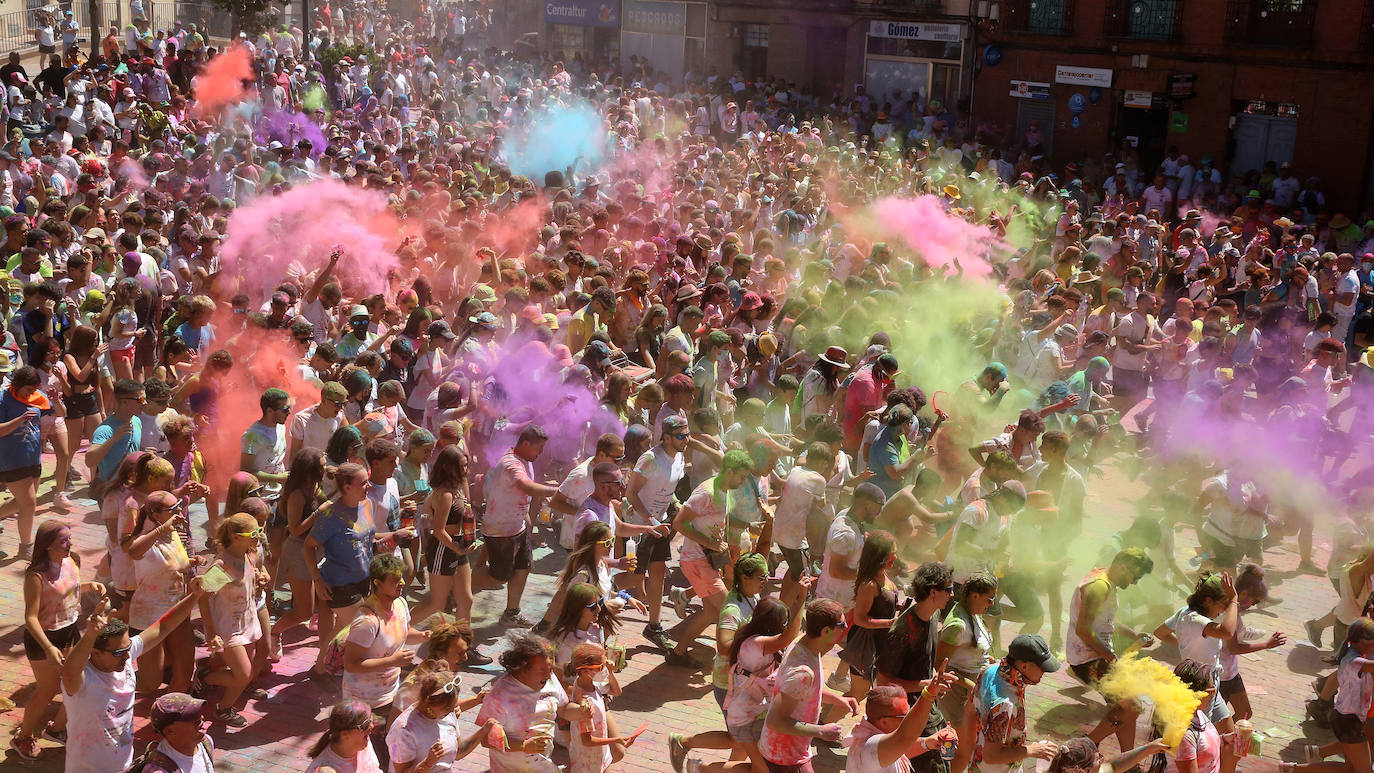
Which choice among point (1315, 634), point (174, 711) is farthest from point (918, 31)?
point (174, 711)

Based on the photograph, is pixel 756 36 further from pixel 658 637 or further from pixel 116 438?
pixel 116 438

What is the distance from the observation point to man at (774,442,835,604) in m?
7.99

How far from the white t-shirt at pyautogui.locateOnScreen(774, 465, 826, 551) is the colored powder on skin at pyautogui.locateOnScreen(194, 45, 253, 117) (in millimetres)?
16877

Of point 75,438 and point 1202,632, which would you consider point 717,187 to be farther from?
point 1202,632

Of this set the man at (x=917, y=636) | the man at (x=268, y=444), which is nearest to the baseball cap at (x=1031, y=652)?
the man at (x=917, y=636)

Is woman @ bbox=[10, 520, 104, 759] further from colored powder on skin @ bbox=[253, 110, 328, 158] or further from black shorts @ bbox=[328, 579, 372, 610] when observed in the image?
colored powder on skin @ bbox=[253, 110, 328, 158]

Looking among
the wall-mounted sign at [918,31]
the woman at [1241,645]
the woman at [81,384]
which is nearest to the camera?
the woman at [1241,645]

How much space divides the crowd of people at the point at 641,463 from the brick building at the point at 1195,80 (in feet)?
34.0

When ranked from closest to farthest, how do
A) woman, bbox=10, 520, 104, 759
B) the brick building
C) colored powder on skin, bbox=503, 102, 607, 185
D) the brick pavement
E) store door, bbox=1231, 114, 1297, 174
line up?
woman, bbox=10, 520, 104, 759, the brick pavement, colored powder on skin, bbox=503, 102, 607, 185, the brick building, store door, bbox=1231, 114, 1297, 174

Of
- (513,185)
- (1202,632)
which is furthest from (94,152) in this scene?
(1202,632)

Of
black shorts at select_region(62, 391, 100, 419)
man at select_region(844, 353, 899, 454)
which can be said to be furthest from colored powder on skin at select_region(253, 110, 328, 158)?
man at select_region(844, 353, 899, 454)

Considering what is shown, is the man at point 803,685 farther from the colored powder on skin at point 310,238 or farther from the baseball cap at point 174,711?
the colored powder on skin at point 310,238

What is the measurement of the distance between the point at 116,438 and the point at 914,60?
28.8 m

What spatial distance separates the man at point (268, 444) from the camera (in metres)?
7.95
